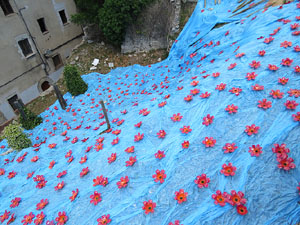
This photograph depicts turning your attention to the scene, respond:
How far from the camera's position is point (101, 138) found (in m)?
4.49

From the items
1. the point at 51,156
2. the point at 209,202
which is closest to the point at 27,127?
the point at 51,156

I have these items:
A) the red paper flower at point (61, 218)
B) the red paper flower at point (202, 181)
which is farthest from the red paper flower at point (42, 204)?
the red paper flower at point (202, 181)

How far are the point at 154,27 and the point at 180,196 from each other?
10.0m

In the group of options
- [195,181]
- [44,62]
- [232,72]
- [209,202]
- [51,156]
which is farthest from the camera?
[44,62]

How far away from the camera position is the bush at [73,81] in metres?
8.33

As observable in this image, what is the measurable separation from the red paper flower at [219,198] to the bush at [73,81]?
7.83m

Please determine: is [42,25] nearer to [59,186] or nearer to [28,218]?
[59,186]

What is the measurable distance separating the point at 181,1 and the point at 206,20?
306 cm

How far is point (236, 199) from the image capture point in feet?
8.30

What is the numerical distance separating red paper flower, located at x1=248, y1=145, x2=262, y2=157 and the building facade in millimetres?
10453

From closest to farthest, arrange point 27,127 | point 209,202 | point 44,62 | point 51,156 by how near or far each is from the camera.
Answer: point 209,202 → point 51,156 → point 27,127 → point 44,62

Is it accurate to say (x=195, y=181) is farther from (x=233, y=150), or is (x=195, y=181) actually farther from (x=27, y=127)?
(x=27, y=127)

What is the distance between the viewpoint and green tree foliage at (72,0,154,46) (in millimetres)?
9469

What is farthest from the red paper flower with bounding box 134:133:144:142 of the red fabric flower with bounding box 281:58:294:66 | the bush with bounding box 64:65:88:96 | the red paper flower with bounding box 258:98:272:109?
the bush with bounding box 64:65:88:96
